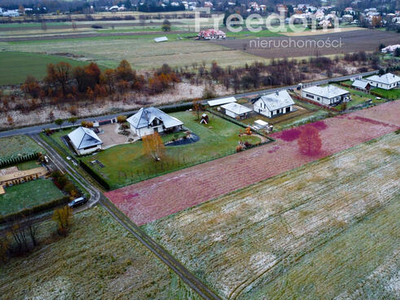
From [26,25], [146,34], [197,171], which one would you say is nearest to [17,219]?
[197,171]

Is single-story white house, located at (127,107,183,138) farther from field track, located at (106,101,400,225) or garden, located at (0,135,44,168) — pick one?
garden, located at (0,135,44,168)

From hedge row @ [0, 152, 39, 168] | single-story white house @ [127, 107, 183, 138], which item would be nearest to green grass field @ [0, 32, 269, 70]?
single-story white house @ [127, 107, 183, 138]

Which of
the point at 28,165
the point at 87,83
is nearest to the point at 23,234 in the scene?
the point at 28,165

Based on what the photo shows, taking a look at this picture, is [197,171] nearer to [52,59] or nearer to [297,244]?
[297,244]

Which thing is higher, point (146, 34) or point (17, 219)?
point (146, 34)

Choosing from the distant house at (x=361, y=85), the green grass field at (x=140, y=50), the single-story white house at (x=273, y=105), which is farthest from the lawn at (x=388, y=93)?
the green grass field at (x=140, y=50)

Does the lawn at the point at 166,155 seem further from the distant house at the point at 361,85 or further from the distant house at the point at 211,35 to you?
the distant house at the point at 211,35

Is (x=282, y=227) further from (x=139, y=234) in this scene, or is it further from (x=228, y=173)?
(x=139, y=234)
